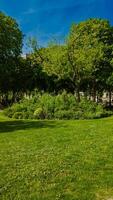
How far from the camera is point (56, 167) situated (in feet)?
43.5

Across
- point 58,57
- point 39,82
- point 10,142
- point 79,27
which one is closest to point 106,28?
point 79,27

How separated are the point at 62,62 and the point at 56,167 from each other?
37.8 metres

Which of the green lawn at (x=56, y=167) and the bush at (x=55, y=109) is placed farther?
the bush at (x=55, y=109)

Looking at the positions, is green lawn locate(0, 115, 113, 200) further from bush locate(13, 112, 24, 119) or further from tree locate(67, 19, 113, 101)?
tree locate(67, 19, 113, 101)

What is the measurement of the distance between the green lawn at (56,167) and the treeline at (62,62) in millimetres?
25691

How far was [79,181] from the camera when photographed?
1158 centimetres

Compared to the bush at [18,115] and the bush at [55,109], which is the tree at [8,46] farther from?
the bush at [18,115]

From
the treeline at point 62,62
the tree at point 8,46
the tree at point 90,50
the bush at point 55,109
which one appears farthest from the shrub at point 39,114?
the tree at point 8,46

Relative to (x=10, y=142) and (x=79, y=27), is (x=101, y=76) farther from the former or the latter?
(x=10, y=142)

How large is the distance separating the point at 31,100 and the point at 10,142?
2124 cm

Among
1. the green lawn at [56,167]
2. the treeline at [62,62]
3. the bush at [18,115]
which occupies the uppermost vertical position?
the treeline at [62,62]

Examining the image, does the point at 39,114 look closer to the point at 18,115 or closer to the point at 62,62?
the point at 18,115

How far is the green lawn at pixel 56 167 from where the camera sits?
1064 centimetres

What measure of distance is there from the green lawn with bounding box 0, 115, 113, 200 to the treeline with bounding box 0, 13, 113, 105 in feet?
84.3
